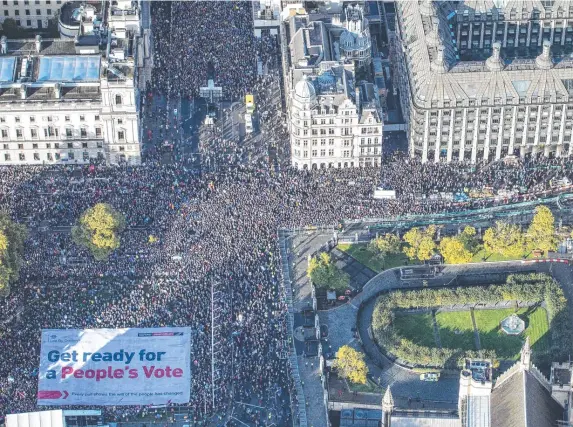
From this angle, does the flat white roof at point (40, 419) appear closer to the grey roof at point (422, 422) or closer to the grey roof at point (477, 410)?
the grey roof at point (422, 422)

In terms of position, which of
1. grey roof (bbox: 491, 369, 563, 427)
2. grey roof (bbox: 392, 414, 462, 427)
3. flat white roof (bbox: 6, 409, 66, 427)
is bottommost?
grey roof (bbox: 392, 414, 462, 427)

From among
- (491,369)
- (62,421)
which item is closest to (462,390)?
(491,369)

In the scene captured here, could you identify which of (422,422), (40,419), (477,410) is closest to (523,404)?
(477,410)

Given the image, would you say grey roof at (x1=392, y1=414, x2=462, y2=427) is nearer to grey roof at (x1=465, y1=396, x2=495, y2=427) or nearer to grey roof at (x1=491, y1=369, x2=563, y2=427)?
grey roof at (x1=465, y1=396, x2=495, y2=427)

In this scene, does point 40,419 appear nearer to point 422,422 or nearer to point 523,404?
point 422,422

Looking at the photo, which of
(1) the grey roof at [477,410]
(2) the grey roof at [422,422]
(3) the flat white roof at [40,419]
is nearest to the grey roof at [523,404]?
(1) the grey roof at [477,410]

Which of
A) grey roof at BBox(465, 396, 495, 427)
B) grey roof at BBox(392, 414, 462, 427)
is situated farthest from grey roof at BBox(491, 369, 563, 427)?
grey roof at BBox(392, 414, 462, 427)

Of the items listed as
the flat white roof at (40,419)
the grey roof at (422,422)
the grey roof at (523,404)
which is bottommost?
the grey roof at (422,422)

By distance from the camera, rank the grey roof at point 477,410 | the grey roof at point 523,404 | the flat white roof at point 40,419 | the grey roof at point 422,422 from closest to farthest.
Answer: the grey roof at point 523,404
the flat white roof at point 40,419
the grey roof at point 477,410
the grey roof at point 422,422

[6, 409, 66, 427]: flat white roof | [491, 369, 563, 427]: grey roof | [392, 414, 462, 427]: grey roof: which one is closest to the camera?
[491, 369, 563, 427]: grey roof
